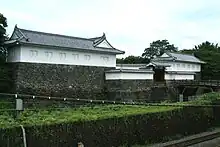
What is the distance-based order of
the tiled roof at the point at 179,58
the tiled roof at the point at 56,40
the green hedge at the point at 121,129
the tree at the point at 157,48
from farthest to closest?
the tree at the point at 157,48 → the tiled roof at the point at 179,58 → the tiled roof at the point at 56,40 → the green hedge at the point at 121,129

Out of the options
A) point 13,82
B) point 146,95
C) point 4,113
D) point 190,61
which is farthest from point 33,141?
point 190,61

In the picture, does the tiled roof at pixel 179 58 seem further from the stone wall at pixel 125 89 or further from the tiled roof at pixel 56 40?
the tiled roof at pixel 56 40

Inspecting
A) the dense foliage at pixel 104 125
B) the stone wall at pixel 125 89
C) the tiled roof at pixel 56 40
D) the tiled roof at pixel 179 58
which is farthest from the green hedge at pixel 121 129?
the tiled roof at pixel 179 58

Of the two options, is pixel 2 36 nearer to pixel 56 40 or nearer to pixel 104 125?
pixel 56 40

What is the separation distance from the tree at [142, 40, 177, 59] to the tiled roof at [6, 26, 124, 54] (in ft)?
100

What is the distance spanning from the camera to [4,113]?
28.9 feet

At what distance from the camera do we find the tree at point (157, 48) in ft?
190

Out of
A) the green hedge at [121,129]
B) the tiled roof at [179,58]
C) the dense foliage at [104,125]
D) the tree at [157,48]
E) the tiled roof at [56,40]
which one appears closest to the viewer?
the dense foliage at [104,125]

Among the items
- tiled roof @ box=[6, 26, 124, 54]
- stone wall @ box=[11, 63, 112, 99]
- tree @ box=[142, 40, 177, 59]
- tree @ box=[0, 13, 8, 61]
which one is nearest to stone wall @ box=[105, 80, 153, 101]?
stone wall @ box=[11, 63, 112, 99]

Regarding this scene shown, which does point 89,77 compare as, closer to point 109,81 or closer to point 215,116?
point 109,81

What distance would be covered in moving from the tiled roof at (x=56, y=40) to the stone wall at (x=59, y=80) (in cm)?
165

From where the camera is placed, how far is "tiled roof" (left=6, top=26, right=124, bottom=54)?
70.3 ft

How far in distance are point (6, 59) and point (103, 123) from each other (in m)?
15.2

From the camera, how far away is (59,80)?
22969 millimetres
